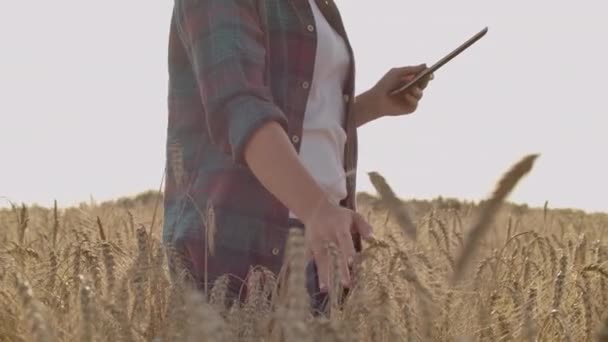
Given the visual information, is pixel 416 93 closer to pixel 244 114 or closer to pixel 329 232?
pixel 244 114

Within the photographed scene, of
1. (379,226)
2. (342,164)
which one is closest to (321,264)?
(342,164)

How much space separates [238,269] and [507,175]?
40.7 inches

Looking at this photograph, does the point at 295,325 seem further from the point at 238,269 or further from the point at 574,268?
the point at 574,268

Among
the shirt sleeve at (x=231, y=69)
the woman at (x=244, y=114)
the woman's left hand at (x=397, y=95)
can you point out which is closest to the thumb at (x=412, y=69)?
the woman's left hand at (x=397, y=95)

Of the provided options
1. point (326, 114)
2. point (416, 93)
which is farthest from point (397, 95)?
point (326, 114)

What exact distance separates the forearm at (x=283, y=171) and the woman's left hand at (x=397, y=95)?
908 millimetres

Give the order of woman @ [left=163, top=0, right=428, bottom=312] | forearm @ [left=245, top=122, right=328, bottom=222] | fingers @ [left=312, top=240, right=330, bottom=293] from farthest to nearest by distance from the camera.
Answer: woman @ [left=163, top=0, right=428, bottom=312] → forearm @ [left=245, top=122, right=328, bottom=222] → fingers @ [left=312, top=240, right=330, bottom=293]

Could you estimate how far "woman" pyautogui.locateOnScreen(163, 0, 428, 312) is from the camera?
165 cm

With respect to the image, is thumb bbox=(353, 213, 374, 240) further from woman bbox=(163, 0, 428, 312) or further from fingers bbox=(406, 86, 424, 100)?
fingers bbox=(406, 86, 424, 100)

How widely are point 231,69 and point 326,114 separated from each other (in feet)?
1.42

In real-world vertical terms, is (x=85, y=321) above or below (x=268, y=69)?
below

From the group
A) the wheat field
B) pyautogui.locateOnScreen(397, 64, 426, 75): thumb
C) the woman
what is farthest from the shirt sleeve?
pyautogui.locateOnScreen(397, 64, 426, 75): thumb

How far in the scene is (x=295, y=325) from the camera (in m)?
0.79

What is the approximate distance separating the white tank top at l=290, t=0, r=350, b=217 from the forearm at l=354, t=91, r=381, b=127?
32cm
